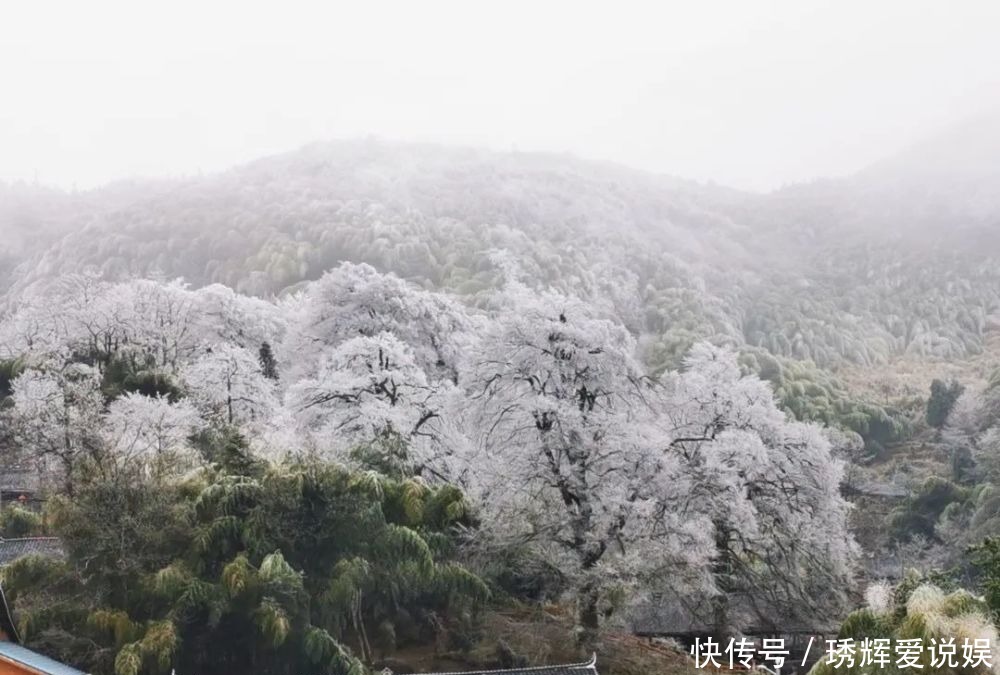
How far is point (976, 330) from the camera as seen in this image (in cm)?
12506

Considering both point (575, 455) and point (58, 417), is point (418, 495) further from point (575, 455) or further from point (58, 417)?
point (58, 417)

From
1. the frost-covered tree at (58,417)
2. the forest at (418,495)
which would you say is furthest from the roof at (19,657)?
the frost-covered tree at (58,417)

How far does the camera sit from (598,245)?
13088 cm

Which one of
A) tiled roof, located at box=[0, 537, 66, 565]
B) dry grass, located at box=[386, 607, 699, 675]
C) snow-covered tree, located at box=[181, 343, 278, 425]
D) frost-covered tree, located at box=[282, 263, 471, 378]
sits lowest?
dry grass, located at box=[386, 607, 699, 675]

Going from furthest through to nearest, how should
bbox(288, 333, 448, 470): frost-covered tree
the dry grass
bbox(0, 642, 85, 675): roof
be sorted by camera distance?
1. bbox(288, 333, 448, 470): frost-covered tree
2. the dry grass
3. bbox(0, 642, 85, 675): roof

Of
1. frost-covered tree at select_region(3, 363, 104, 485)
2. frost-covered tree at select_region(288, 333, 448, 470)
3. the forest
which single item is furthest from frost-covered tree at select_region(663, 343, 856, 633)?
frost-covered tree at select_region(3, 363, 104, 485)

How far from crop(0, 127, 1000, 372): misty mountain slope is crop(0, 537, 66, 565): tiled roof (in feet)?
244

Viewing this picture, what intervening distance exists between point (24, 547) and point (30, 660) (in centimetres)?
1246

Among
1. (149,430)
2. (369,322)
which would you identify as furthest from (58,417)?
(369,322)

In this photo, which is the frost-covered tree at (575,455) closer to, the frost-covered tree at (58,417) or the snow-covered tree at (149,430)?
the snow-covered tree at (149,430)

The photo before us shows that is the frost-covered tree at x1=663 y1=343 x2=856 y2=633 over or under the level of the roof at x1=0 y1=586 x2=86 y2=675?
under

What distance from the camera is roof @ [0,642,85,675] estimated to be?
14859 mm

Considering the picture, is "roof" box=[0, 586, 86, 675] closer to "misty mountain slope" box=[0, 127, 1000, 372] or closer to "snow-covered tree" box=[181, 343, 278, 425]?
"snow-covered tree" box=[181, 343, 278, 425]

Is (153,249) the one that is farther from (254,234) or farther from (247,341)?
(247,341)
